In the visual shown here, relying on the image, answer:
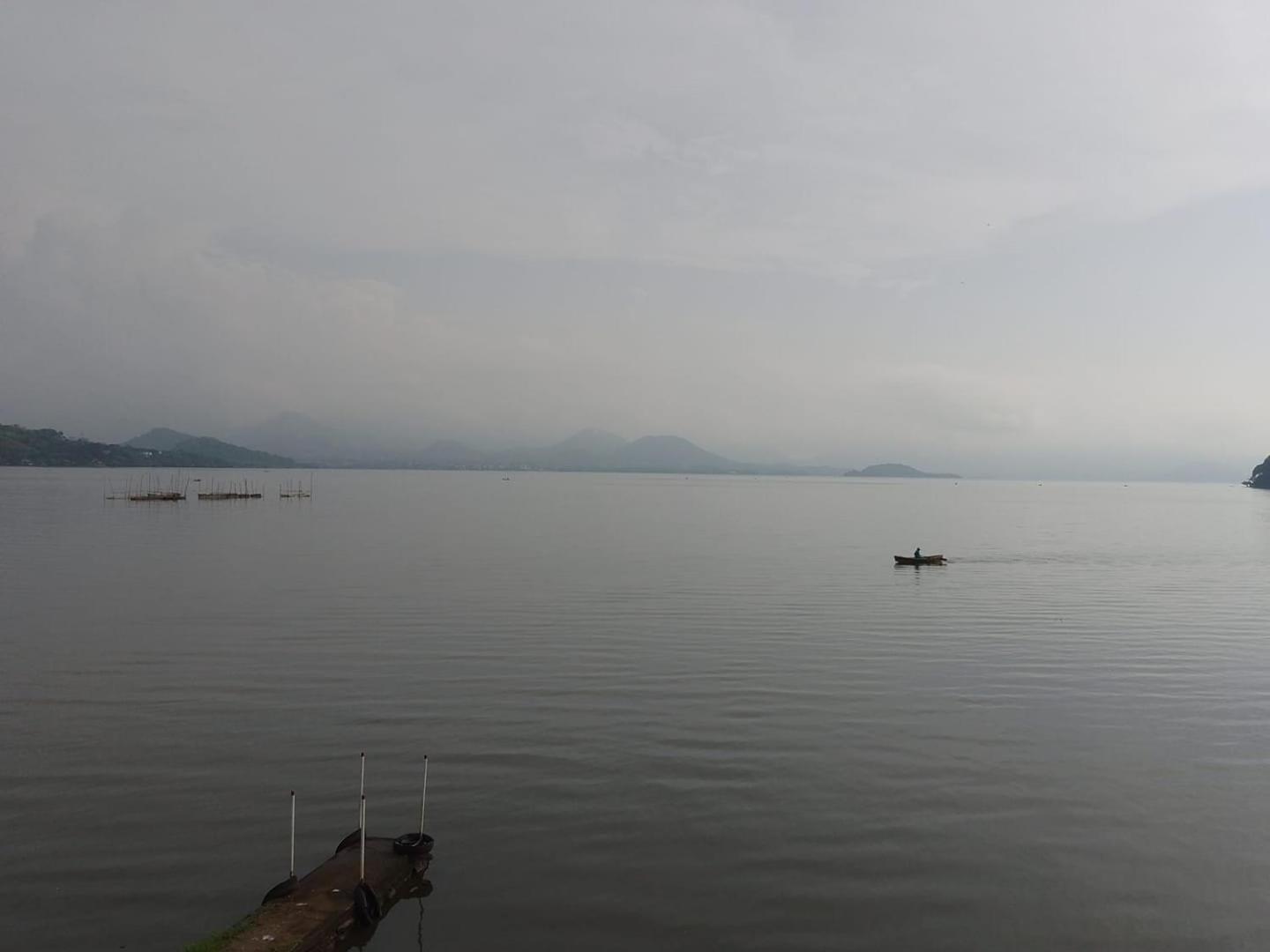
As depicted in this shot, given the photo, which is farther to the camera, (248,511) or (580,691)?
(248,511)

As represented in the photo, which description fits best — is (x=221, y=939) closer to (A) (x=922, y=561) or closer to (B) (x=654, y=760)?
(B) (x=654, y=760)

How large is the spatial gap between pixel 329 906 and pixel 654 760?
759 centimetres

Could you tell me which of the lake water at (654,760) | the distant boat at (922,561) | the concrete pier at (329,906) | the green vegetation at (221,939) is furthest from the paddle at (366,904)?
the distant boat at (922,561)

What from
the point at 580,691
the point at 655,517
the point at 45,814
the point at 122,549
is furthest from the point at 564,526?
the point at 45,814

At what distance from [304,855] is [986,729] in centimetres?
1502

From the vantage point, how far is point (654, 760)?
57.3 feet

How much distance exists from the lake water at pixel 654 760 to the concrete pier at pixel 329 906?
40cm

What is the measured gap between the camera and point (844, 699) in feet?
73.9

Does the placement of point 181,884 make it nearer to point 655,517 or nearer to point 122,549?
point 122,549

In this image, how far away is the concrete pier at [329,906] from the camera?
34.2ft

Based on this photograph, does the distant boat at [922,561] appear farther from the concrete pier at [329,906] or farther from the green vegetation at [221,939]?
the green vegetation at [221,939]

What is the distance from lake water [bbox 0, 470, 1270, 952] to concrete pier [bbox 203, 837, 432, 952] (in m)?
0.40

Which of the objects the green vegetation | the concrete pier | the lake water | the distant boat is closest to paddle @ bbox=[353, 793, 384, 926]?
the concrete pier

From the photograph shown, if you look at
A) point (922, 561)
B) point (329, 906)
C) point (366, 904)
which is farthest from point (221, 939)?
point (922, 561)
